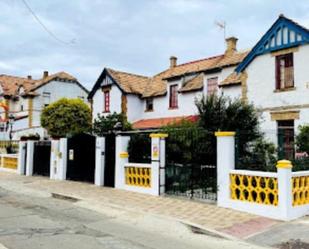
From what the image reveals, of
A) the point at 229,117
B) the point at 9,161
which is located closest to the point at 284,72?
the point at 229,117

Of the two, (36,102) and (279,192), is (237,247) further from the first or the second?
(36,102)

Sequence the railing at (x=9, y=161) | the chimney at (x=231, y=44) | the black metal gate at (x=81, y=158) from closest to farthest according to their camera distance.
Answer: the black metal gate at (x=81, y=158) < the railing at (x=9, y=161) < the chimney at (x=231, y=44)

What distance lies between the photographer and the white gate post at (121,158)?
14.8 metres

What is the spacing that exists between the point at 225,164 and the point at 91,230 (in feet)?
14.7

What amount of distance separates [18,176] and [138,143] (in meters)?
8.90

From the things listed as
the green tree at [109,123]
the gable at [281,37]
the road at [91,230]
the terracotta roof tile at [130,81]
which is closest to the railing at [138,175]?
the road at [91,230]

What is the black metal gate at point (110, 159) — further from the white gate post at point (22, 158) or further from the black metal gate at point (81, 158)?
the white gate post at point (22, 158)

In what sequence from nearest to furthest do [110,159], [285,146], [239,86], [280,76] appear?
[285,146], [110,159], [280,76], [239,86]

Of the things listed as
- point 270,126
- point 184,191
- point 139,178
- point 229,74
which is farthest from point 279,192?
point 229,74

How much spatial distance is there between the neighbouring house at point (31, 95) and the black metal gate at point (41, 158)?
21.7m

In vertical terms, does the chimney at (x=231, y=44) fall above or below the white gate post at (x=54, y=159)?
above

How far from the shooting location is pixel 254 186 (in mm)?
10602

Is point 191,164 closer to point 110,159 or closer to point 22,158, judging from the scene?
point 110,159

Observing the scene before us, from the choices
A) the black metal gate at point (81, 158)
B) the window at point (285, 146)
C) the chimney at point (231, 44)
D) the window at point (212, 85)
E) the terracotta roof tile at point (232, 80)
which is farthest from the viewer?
the chimney at point (231, 44)
